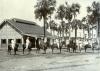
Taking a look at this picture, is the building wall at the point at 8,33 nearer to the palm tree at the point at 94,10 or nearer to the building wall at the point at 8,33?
the building wall at the point at 8,33

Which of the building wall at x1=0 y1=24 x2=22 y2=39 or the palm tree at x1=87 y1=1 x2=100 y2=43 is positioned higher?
the palm tree at x1=87 y1=1 x2=100 y2=43

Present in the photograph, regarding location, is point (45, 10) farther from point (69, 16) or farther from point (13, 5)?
point (13, 5)

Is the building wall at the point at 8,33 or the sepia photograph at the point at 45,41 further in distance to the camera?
the building wall at the point at 8,33

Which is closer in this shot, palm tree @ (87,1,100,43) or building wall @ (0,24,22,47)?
palm tree @ (87,1,100,43)

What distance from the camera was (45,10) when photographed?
92.2 ft

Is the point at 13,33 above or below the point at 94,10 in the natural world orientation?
below

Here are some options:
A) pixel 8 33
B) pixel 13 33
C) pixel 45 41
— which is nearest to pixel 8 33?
pixel 8 33

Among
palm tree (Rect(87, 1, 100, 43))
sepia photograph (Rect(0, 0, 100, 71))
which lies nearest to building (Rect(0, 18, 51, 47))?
sepia photograph (Rect(0, 0, 100, 71))

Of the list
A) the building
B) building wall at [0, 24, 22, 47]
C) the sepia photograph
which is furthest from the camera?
the building

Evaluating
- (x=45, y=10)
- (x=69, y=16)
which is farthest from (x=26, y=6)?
(x=69, y=16)

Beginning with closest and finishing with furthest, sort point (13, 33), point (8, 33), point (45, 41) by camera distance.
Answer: point (45, 41) < point (13, 33) < point (8, 33)

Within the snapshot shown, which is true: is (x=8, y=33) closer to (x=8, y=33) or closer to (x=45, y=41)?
Result: (x=8, y=33)

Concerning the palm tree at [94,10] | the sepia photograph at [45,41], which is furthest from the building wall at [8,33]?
the palm tree at [94,10]

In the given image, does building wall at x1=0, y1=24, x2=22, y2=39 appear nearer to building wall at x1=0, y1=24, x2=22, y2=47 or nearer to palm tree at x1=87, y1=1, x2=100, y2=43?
building wall at x1=0, y1=24, x2=22, y2=47
